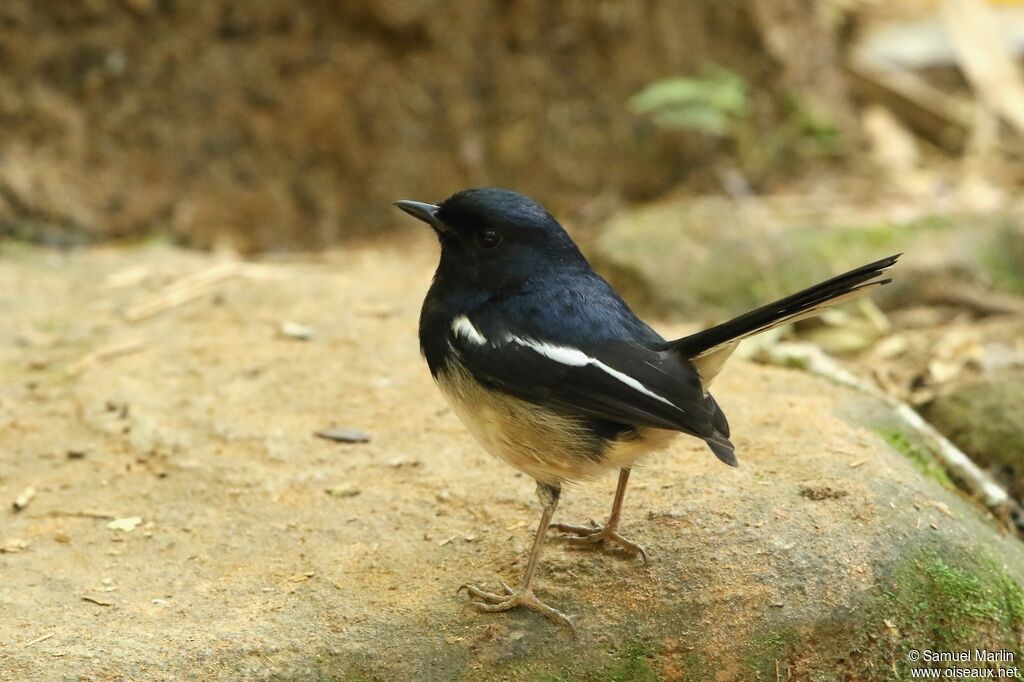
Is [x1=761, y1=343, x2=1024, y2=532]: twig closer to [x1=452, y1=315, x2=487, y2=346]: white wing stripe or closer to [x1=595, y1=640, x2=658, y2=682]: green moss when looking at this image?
[x1=595, y1=640, x2=658, y2=682]: green moss

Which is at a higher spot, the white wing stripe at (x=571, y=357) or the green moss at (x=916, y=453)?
the green moss at (x=916, y=453)

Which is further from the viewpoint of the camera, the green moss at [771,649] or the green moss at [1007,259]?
the green moss at [1007,259]

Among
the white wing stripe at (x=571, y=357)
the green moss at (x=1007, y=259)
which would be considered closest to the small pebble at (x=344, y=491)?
the white wing stripe at (x=571, y=357)

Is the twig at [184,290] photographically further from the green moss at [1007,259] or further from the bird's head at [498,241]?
the green moss at [1007,259]

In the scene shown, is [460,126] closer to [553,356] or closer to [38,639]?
[553,356]

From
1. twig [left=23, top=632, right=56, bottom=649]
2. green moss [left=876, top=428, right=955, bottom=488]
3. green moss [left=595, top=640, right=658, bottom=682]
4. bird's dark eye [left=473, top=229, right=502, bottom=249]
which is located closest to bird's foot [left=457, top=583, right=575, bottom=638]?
green moss [left=595, top=640, right=658, bottom=682]

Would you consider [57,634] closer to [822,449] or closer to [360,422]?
[360,422]
